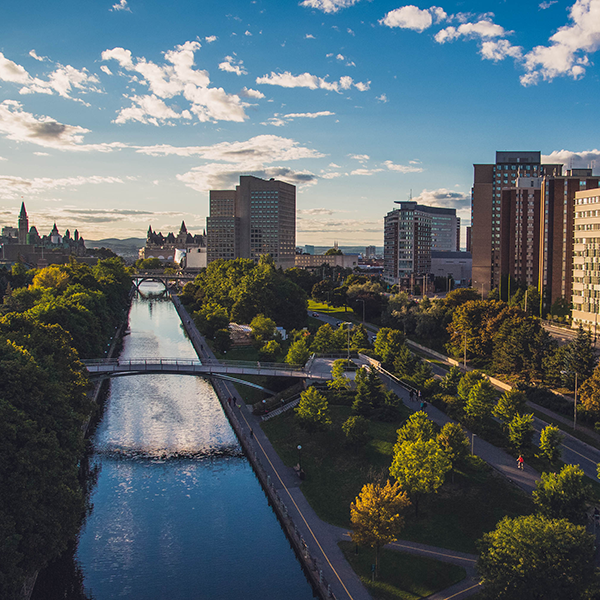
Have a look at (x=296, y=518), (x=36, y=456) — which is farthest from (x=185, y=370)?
(x=36, y=456)

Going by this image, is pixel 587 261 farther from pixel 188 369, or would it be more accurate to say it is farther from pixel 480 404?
pixel 188 369

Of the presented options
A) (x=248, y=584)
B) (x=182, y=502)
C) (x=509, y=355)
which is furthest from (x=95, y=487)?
(x=509, y=355)

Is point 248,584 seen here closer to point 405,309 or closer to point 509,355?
point 509,355

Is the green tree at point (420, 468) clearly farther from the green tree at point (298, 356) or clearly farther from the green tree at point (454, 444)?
the green tree at point (298, 356)

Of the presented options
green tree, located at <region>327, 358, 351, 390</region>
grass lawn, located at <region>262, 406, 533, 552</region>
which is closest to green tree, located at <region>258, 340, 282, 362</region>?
green tree, located at <region>327, 358, 351, 390</region>

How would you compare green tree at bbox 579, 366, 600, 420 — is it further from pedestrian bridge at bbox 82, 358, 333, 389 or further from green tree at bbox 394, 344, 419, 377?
pedestrian bridge at bbox 82, 358, 333, 389

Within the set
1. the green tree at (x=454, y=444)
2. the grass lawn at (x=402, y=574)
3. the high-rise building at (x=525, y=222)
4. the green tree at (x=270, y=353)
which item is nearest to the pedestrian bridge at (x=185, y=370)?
the green tree at (x=270, y=353)
